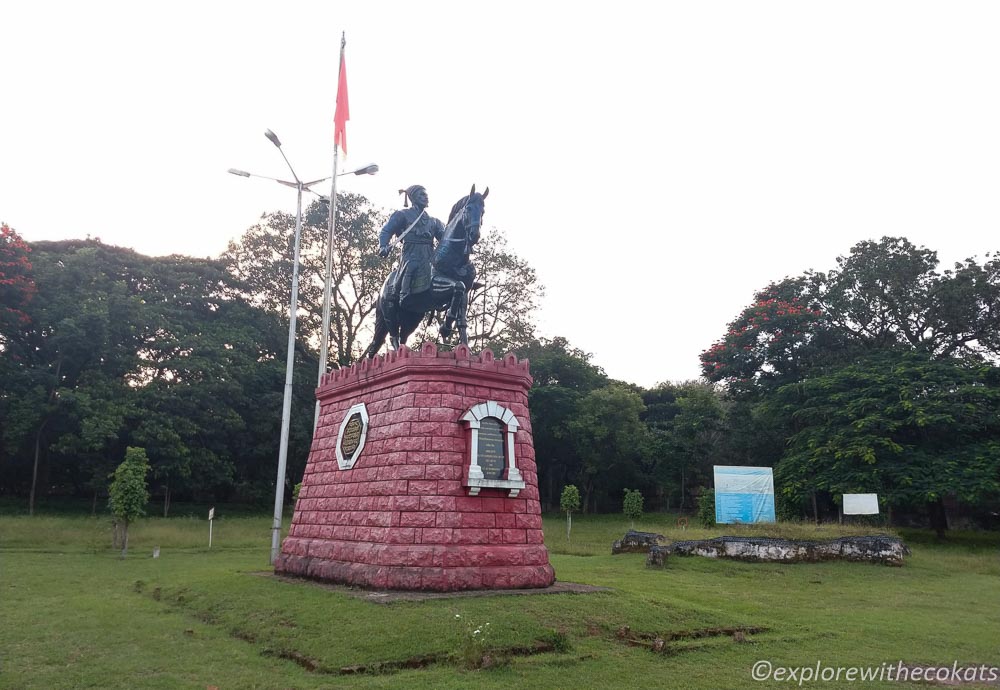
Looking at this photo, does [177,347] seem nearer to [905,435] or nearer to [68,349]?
[68,349]

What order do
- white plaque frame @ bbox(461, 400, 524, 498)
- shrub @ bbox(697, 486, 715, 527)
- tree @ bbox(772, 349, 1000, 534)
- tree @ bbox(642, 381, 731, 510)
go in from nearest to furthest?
white plaque frame @ bbox(461, 400, 524, 498) < tree @ bbox(772, 349, 1000, 534) < shrub @ bbox(697, 486, 715, 527) < tree @ bbox(642, 381, 731, 510)

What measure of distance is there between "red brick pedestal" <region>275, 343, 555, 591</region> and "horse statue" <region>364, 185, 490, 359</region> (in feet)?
3.90

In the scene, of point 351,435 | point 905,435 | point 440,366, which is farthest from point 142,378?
point 905,435

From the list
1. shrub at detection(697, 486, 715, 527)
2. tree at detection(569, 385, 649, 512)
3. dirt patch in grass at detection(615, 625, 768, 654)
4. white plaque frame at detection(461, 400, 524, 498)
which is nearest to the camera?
dirt patch in grass at detection(615, 625, 768, 654)

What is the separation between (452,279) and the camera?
1320 centimetres

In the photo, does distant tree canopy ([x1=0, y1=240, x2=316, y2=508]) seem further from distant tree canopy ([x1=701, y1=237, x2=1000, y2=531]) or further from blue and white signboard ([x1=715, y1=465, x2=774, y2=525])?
distant tree canopy ([x1=701, y1=237, x2=1000, y2=531])

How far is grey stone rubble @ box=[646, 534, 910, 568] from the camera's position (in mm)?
18547

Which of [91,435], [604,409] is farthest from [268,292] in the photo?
[604,409]

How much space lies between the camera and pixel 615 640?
869cm

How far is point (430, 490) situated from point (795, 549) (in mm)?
11874

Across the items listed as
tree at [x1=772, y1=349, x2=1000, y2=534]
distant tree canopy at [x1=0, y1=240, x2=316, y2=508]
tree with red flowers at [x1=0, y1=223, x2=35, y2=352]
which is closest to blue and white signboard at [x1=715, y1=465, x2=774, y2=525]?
tree at [x1=772, y1=349, x2=1000, y2=534]

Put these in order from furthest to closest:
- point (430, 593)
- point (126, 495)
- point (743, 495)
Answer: point (743, 495) < point (126, 495) < point (430, 593)

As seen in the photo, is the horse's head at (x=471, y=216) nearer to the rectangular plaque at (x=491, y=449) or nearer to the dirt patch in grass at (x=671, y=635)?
the rectangular plaque at (x=491, y=449)

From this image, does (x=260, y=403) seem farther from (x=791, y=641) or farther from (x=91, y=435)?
(x=791, y=641)
